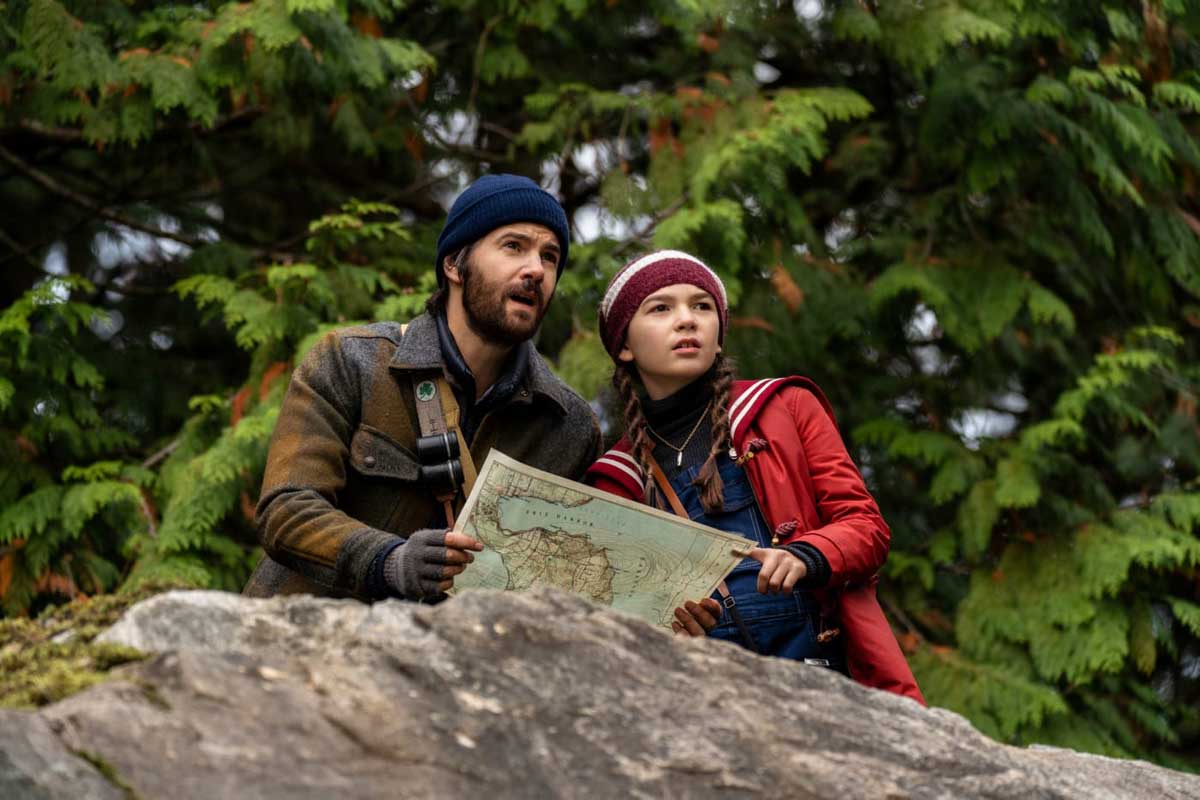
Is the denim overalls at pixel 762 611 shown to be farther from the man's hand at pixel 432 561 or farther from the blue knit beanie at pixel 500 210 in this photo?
the blue knit beanie at pixel 500 210

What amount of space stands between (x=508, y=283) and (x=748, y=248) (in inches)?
105

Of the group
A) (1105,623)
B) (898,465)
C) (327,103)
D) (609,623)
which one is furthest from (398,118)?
(609,623)

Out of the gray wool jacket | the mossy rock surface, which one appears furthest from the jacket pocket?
the mossy rock surface

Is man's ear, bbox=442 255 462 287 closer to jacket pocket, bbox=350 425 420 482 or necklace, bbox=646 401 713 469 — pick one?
jacket pocket, bbox=350 425 420 482

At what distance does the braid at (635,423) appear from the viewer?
10.4ft

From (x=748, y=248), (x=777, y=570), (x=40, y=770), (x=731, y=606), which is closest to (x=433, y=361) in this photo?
(x=731, y=606)

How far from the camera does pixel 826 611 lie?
297 cm

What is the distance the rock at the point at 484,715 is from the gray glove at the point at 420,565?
1.52 ft

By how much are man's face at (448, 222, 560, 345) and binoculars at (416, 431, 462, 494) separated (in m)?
0.30

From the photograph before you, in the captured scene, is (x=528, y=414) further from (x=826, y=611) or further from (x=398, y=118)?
(x=398, y=118)

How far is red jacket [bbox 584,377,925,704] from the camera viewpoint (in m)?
2.86

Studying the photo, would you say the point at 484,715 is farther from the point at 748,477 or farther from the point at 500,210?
the point at 500,210

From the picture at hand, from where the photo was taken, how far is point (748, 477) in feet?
9.97

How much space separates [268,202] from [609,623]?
5.16 metres
